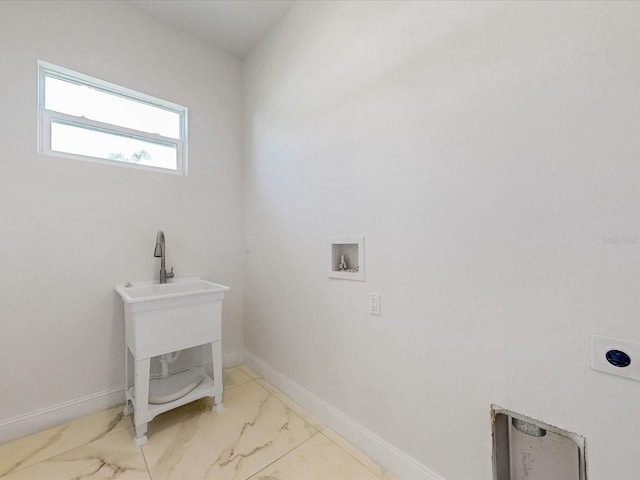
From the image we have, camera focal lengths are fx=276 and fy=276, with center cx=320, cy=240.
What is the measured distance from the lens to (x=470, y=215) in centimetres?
107

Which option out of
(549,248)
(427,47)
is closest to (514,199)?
(549,248)

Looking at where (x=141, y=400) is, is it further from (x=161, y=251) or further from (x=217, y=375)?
(x=161, y=251)

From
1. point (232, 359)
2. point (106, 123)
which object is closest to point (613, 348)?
point (232, 359)

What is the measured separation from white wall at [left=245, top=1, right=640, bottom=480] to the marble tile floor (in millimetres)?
219

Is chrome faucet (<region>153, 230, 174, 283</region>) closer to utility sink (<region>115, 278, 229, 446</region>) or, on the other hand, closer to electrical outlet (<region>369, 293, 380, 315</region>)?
utility sink (<region>115, 278, 229, 446</region>)

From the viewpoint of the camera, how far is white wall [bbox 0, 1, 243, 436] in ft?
5.17

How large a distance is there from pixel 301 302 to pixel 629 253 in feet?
4.99

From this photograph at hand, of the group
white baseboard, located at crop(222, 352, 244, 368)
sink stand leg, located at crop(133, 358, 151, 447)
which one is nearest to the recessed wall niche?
sink stand leg, located at crop(133, 358, 151, 447)

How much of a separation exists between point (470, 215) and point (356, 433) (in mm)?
1260

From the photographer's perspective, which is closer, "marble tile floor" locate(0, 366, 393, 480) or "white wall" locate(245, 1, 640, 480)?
"white wall" locate(245, 1, 640, 480)

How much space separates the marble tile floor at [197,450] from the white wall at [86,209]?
28cm

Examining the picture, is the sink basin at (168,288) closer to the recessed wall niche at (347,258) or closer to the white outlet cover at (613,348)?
the recessed wall niche at (347,258)

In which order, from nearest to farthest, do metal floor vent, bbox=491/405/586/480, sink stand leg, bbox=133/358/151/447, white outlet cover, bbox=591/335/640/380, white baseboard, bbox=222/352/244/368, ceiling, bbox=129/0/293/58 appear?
white outlet cover, bbox=591/335/640/380 < metal floor vent, bbox=491/405/586/480 < sink stand leg, bbox=133/358/151/447 < ceiling, bbox=129/0/293/58 < white baseboard, bbox=222/352/244/368

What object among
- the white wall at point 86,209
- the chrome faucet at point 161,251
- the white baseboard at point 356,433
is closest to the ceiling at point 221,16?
the white wall at point 86,209
